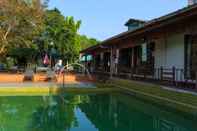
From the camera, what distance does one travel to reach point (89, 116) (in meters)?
12.5

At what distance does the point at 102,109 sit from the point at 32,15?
719 inches

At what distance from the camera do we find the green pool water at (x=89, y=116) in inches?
406

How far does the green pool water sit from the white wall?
9.15ft

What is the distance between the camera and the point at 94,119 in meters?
11.8

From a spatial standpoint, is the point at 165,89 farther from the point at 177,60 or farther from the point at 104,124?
the point at 104,124

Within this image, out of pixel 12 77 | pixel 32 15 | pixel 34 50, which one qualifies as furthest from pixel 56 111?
pixel 34 50

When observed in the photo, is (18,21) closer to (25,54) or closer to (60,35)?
(60,35)

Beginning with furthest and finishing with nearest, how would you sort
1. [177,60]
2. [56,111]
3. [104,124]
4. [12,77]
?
1. [12,77]
2. [177,60]
3. [56,111]
4. [104,124]

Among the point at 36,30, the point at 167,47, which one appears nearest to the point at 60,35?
the point at 36,30

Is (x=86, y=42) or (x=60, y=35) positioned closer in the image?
(x=60, y=35)

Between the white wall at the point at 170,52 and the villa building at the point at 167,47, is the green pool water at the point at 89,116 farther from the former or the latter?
the white wall at the point at 170,52

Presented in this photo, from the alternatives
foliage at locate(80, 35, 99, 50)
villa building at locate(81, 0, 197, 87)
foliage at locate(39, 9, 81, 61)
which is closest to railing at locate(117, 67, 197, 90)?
villa building at locate(81, 0, 197, 87)

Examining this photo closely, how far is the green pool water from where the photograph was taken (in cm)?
1032

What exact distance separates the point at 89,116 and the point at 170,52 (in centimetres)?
772
